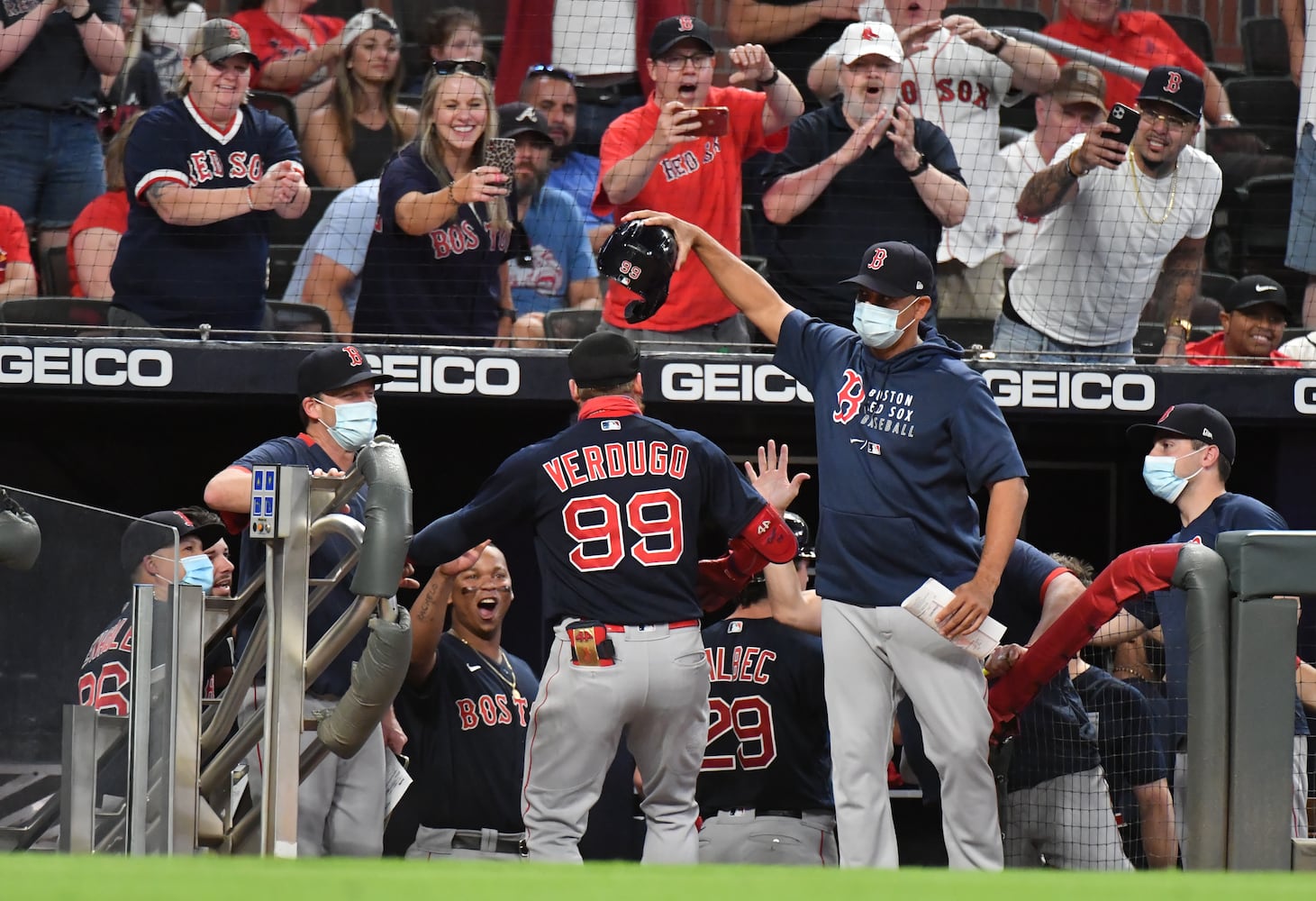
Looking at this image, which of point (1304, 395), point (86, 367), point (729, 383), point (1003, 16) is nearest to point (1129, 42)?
point (1003, 16)

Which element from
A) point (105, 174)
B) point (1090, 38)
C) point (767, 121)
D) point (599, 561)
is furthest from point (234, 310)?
point (1090, 38)

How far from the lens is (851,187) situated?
687cm

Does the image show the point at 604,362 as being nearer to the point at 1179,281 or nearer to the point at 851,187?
the point at 851,187

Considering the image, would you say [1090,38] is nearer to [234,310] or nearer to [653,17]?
[653,17]

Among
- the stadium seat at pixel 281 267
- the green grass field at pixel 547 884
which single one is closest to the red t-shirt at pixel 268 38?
the stadium seat at pixel 281 267

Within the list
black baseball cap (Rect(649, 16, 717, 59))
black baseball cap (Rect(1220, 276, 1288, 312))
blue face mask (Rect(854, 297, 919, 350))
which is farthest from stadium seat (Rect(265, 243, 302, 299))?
black baseball cap (Rect(1220, 276, 1288, 312))

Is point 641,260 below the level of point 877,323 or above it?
above

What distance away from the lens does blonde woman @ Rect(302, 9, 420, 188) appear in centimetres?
734

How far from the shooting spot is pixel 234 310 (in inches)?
262

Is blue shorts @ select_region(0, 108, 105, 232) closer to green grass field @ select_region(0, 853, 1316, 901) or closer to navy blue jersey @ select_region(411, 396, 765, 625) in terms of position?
navy blue jersey @ select_region(411, 396, 765, 625)

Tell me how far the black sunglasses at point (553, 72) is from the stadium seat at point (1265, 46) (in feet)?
11.2

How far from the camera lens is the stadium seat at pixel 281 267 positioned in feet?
25.5

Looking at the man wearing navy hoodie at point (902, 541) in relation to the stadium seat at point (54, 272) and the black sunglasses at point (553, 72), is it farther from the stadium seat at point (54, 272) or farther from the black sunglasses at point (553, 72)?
the stadium seat at point (54, 272)

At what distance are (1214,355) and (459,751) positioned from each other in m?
3.58
